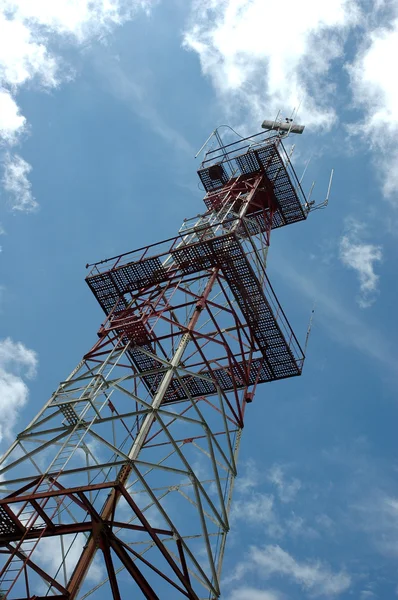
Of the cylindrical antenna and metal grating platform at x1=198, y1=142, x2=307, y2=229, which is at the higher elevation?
the cylindrical antenna

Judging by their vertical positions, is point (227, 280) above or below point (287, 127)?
below

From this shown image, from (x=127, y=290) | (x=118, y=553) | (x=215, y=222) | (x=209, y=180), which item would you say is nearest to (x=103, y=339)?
(x=127, y=290)

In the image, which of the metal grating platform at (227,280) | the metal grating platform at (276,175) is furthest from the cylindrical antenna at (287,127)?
the metal grating platform at (227,280)

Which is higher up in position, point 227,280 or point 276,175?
point 276,175

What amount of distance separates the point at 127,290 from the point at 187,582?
14557 millimetres

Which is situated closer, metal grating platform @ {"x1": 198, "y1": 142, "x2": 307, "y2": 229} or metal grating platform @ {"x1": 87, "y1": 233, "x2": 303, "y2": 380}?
metal grating platform @ {"x1": 87, "y1": 233, "x2": 303, "y2": 380}

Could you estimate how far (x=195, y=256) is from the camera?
29.5 metres

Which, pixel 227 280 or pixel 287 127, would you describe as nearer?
pixel 227 280

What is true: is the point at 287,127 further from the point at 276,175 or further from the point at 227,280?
the point at 227,280

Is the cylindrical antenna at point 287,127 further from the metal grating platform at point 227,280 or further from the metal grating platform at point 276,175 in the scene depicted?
the metal grating platform at point 227,280

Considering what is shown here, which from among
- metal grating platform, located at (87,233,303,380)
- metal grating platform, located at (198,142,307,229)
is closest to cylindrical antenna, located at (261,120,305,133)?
metal grating platform, located at (198,142,307,229)

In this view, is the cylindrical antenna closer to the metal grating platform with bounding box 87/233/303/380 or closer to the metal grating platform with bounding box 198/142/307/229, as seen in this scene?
the metal grating platform with bounding box 198/142/307/229

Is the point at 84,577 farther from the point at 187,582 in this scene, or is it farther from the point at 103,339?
the point at 103,339

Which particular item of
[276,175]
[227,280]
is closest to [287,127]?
[276,175]
